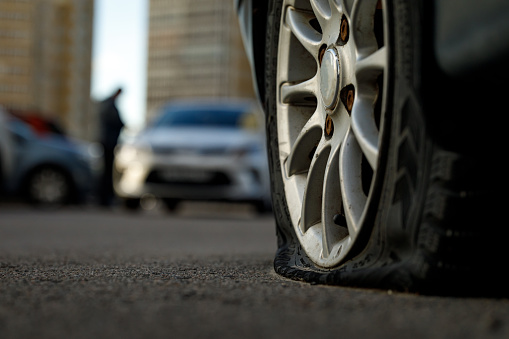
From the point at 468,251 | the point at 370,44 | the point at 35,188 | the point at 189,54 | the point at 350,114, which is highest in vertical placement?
the point at 189,54

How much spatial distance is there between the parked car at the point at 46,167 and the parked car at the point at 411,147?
8.73 m

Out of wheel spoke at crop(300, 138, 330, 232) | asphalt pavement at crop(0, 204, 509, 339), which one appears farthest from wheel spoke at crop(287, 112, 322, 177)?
asphalt pavement at crop(0, 204, 509, 339)

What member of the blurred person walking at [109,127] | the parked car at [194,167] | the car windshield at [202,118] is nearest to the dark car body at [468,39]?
the parked car at [194,167]

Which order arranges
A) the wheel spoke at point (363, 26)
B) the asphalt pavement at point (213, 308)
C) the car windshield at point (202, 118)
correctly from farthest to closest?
the car windshield at point (202, 118), the wheel spoke at point (363, 26), the asphalt pavement at point (213, 308)

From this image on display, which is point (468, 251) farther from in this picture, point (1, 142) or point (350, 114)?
point (1, 142)

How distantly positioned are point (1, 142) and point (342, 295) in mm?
9077

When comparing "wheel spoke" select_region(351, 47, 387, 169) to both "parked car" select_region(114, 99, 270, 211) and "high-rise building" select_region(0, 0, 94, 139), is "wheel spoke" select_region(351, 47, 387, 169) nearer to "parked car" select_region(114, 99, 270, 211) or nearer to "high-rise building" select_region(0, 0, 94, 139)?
"parked car" select_region(114, 99, 270, 211)

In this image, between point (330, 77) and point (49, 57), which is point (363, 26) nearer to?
point (330, 77)

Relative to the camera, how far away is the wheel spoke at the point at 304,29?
92.3 inches

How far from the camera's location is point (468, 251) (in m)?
1.68

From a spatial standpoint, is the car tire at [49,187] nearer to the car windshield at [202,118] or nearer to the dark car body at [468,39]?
the car windshield at [202,118]

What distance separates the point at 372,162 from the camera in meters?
1.87

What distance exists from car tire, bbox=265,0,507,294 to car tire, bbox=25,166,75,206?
849 centimetres

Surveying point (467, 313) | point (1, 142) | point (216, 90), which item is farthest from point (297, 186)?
point (216, 90)
